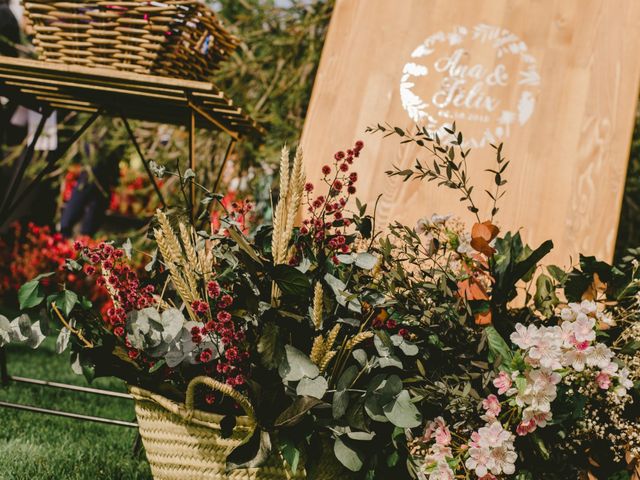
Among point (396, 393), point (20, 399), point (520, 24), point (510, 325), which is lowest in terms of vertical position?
point (20, 399)

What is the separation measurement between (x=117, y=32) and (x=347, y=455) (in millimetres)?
1145

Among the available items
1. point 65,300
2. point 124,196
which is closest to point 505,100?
point 65,300

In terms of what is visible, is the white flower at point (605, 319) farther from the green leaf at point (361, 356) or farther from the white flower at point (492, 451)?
the green leaf at point (361, 356)

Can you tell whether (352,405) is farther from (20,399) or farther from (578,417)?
(20,399)

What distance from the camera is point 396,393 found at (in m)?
0.97

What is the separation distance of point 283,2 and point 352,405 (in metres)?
2.87

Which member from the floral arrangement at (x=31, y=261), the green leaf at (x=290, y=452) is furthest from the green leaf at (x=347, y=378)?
the floral arrangement at (x=31, y=261)

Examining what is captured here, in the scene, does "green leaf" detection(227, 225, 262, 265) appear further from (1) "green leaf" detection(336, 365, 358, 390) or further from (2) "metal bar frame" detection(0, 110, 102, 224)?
(2) "metal bar frame" detection(0, 110, 102, 224)

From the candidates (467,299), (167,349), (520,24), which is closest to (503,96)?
(520,24)

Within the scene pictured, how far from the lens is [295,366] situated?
941mm

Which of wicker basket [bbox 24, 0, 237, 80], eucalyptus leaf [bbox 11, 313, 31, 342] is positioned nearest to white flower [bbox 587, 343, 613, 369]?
eucalyptus leaf [bbox 11, 313, 31, 342]

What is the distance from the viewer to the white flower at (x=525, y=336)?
91cm

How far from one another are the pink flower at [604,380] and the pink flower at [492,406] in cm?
14

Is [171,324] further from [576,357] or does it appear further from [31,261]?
[31,261]
